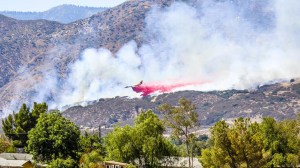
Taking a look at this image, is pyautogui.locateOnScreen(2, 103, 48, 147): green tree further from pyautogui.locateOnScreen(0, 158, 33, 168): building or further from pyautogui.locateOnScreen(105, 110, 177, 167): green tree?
pyautogui.locateOnScreen(105, 110, 177, 167): green tree

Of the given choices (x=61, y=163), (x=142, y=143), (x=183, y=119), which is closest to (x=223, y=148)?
(x=183, y=119)

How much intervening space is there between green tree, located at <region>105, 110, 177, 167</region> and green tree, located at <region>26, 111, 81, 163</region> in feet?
17.8

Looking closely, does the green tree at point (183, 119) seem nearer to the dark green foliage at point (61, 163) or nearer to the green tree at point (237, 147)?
the dark green foliage at point (61, 163)

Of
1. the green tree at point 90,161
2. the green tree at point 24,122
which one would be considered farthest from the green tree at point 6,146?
the green tree at point 90,161

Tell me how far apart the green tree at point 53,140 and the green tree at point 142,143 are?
541 cm

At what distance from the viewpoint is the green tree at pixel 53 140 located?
236 feet

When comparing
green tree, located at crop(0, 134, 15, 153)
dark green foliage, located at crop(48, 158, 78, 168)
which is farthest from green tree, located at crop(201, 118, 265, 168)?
green tree, located at crop(0, 134, 15, 153)

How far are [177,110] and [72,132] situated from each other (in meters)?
14.3

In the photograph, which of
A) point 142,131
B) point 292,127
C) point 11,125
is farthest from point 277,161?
point 11,125

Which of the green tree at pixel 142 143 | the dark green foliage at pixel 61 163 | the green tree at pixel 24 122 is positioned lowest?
the dark green foliage at pixel 61 163

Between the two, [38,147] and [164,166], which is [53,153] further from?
[164,166]

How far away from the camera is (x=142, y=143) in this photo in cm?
7219

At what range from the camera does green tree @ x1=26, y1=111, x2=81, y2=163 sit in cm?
7181

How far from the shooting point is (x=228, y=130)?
53.7 m
